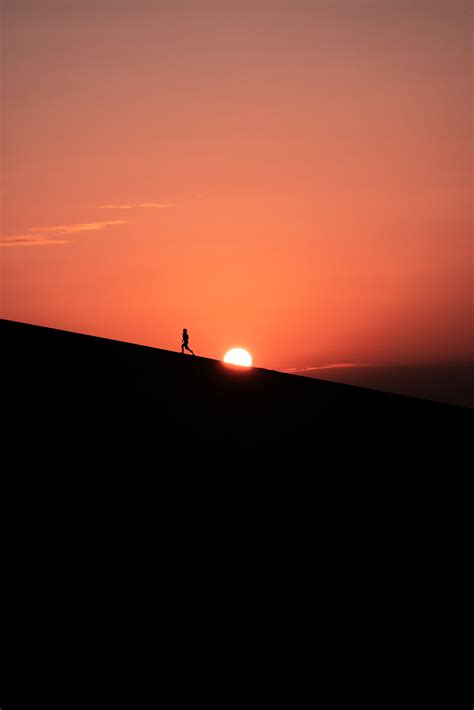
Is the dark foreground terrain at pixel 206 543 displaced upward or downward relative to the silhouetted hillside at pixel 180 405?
downward

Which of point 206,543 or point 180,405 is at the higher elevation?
point 180,405

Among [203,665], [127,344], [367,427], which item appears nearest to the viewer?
[203,665]

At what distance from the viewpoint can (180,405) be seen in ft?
36.5

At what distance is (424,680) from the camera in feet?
21.7

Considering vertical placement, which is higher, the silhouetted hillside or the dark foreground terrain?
the silhouetted hillside

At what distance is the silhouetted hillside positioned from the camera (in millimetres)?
9656

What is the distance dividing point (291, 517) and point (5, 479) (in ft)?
11.7

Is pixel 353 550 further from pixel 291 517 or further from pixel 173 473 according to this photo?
pixel 173 473

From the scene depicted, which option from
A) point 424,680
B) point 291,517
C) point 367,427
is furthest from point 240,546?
point 367,427

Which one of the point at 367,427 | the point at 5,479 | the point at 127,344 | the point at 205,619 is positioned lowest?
the point at 205,619

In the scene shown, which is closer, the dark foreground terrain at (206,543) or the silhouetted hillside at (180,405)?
the dark foreground terrain at (206,543)

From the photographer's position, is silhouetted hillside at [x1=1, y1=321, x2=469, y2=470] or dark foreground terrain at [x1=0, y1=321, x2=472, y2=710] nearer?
dark foreground terrain at [x1=0, y1=321, x2=472, y2=710]

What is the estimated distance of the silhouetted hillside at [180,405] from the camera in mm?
9656

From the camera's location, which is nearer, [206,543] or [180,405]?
[206,543]
